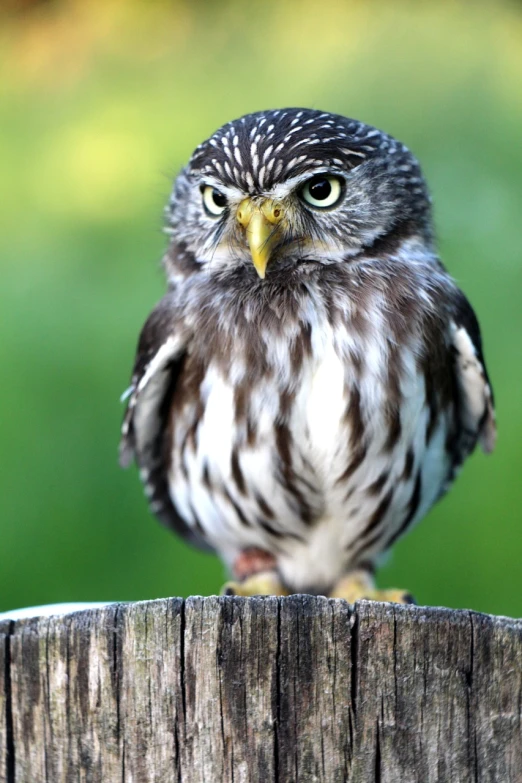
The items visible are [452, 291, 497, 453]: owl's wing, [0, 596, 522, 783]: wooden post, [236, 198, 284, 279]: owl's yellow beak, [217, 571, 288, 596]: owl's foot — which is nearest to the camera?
[0, 596, 522, 783]: wooden post

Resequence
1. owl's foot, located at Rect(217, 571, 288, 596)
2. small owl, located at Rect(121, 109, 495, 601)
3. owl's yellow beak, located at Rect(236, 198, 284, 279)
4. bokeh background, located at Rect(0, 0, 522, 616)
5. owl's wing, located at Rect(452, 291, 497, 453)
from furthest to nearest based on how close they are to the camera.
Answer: bokeh background, located at Rect(0, 0, 522, 616), owl's foot, located at Rect(217, 571, 288, 596), owl's wing, located at Rect(452, 291, 497, 453), small owl, located at Rect(121, 109, 495, 601), owl's yellow beak, located at Rect(236, 198, 284, 279)

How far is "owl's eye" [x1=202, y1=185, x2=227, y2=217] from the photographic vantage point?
3.01 meters

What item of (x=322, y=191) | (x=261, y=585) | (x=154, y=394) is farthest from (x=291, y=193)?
(x=261, y=585)

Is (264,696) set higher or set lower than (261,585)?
lower

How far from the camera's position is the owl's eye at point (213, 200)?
3.01m

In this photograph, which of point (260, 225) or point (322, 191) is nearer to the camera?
point (260, 225)

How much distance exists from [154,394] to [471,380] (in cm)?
93

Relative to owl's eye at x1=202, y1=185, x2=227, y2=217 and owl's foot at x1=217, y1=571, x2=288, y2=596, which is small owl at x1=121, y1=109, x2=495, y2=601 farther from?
owl's foot at x1=217, y1=571, x2=288, y2=596

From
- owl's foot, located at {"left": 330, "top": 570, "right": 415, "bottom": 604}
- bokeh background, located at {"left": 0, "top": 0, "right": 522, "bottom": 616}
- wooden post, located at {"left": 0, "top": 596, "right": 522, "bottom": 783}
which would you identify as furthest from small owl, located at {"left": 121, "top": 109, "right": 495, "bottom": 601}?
wooden post, located at {"left": 0, "top": 596, "right": 522, "bottom": 783}

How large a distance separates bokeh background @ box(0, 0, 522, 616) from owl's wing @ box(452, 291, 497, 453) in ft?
3.07

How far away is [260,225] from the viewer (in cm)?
282

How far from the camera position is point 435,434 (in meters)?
3.20

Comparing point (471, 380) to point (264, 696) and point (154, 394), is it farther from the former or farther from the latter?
point (264, 696)

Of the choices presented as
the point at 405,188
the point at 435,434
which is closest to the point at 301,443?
the point at 435,434
